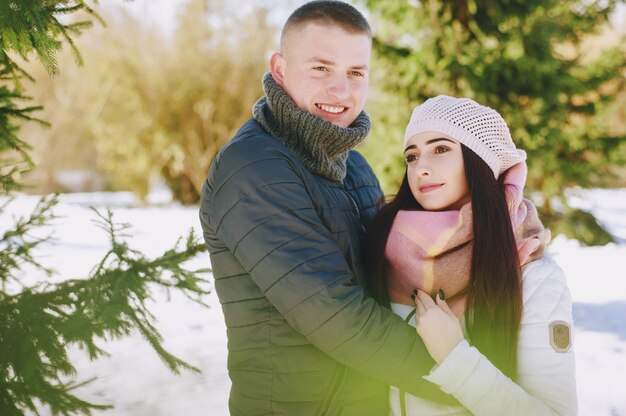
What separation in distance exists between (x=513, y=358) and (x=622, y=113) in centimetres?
2269

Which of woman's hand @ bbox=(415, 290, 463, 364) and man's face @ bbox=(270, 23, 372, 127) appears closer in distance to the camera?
woman's hand @ bbox=(415, 290, 463, 364)

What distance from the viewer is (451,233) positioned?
192 cm

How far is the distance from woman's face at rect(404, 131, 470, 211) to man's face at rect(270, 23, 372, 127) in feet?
1.12

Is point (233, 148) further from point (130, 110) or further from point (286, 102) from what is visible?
point (130, 110)

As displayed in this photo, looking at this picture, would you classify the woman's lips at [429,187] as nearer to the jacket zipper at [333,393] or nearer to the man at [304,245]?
the man at [304,245]

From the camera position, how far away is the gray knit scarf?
197 cm

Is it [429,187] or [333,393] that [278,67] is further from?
[333,393]

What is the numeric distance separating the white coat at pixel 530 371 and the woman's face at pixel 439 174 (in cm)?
45

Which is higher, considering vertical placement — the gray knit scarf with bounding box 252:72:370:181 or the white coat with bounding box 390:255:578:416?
the gray knit scarf with bounding box 252:72:370:181

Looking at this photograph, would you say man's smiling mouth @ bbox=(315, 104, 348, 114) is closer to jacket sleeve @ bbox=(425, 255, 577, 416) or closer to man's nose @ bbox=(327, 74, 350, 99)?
man's nose @ bbox=(327, 74, 350, 99)

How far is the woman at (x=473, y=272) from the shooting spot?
5.58 ft

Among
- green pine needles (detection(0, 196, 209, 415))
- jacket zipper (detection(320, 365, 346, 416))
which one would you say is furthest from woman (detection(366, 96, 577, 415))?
green pine needles (detection(0, 196, 209, 415))

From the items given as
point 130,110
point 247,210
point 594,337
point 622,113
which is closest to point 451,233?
point 247,210

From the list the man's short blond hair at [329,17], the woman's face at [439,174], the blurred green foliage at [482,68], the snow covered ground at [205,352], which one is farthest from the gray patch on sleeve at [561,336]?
the blurred green foliage at [482,68]
